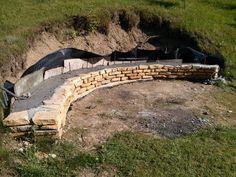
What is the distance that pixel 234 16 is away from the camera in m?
13.6

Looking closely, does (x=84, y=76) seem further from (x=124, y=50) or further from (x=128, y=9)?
(x=128, y=9)

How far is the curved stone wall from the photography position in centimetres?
735

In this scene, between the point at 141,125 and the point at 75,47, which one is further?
the point at 75,47

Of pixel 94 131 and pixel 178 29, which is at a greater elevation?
pixel 178 29

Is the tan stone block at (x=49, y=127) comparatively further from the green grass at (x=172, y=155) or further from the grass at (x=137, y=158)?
the green grass at (x=172, y=155)

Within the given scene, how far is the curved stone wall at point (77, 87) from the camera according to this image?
24.1 feet

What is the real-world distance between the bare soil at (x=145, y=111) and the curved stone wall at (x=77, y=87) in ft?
0.68

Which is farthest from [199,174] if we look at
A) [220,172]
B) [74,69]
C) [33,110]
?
[74,69]

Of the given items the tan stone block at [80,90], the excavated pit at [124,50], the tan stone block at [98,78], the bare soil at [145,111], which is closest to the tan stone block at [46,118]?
the excavated pit at [124,50]

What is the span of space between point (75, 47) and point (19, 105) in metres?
3.06

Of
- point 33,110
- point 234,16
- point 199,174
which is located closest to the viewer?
point 199,174

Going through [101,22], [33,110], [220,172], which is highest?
[101,22]

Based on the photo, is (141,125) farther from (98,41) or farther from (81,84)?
(98,41)

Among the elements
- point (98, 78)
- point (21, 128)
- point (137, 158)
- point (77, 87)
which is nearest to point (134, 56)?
point (98, 78)
